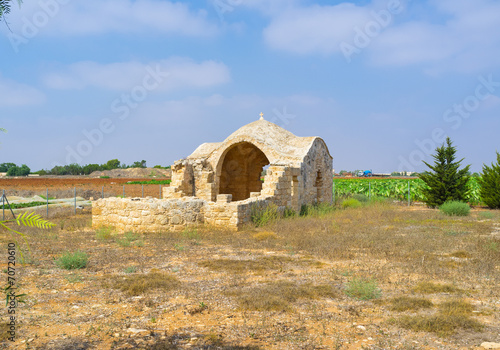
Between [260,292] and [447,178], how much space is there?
17.2 metres

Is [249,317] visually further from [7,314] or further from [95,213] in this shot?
[95,213]

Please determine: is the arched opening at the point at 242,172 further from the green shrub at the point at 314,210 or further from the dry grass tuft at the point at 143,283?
the dry grass tuft at the point at 143,283

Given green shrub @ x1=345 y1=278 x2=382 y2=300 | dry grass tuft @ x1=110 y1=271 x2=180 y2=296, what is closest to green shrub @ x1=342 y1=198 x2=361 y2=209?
green shrub @ x1=345 y1=278 x2=382 y2=300

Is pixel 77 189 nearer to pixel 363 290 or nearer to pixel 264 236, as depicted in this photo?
pixel 264 236

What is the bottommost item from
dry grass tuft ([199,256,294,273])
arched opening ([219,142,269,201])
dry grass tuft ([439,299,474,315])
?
dry grass tuft ([439,299,474,315])

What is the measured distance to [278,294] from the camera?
17.9 feet

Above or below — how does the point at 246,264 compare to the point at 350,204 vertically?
below

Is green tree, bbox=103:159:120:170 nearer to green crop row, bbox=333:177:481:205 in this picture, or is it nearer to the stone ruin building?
green crop row, bbox=333:177:481:205

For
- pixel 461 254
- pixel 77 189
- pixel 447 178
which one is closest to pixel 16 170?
pixel 77 189

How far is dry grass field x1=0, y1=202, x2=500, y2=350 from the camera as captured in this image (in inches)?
165

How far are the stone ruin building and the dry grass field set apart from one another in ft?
3.09

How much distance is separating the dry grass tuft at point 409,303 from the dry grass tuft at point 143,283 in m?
3.29

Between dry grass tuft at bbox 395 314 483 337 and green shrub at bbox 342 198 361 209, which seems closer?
dry grass tuft at bbox 395 314 483 337

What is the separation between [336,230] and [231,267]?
5.07 meters
